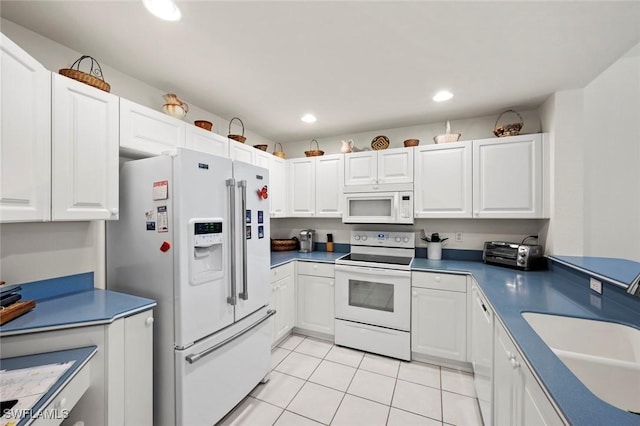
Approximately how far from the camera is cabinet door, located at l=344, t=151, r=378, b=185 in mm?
2867

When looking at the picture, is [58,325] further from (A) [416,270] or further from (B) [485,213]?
(B) [485,213]

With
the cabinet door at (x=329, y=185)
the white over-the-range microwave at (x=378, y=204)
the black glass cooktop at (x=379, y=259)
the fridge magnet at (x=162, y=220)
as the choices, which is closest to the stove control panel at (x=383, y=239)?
the black glass cooktop at (x=379, y=259)

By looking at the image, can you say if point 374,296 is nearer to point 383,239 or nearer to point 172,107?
point 383,239

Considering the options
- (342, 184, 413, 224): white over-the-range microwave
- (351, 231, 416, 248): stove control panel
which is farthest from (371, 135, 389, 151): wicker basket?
(351, 231, 416, 248): stove control panel

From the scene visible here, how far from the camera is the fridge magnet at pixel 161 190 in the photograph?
57.3 inches

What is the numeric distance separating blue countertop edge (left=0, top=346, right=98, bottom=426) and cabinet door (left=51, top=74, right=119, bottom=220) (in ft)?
Answer: 2.19

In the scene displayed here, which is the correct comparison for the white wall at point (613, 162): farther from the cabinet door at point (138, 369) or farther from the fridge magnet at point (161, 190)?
the cabinet door at point (138, 369)

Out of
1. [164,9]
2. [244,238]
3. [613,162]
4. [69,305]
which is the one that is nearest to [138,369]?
[69,305]

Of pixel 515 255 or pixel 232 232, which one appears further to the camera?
pixel 515 255

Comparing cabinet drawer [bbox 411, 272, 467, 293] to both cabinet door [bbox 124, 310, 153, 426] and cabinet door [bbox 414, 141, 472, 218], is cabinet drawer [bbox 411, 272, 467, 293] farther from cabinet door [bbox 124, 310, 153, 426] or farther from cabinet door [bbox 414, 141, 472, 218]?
cabinet door [bbox 124, 310, 153, 426]

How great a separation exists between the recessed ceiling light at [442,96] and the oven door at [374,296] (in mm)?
1664

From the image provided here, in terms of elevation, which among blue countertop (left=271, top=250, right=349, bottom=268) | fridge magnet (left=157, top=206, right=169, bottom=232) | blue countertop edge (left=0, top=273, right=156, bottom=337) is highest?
fridge magnet (left=157, top=206, right=169, bottom=232)

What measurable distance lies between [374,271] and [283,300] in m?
1.04

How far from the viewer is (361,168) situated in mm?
2930
